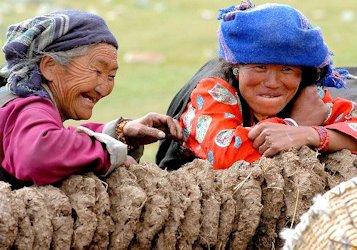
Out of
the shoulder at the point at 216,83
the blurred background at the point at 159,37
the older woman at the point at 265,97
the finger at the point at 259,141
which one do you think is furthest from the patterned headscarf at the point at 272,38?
the blurred background at the point at 159,37

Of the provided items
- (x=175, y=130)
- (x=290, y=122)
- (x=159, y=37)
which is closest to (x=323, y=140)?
(x=290, y=122)

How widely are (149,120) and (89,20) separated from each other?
0.72 metres

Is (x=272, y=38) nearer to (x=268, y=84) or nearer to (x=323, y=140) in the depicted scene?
(x=268, y=84)

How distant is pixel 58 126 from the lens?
4.77m

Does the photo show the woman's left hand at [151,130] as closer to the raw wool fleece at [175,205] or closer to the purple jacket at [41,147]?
the raw wool fleece at [175,205]

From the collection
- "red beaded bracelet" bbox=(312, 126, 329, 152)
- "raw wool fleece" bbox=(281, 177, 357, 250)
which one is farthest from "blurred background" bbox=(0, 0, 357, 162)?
"raw wool fleece" bbox=(281, 177, 357, 250)

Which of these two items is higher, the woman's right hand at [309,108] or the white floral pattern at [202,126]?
the woman's right hand at [309,108]

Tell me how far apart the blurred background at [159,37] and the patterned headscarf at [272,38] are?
638 centimetres

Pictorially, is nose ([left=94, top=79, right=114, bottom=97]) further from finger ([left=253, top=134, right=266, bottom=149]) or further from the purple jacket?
finger ([left=253, top=134, right=266, bottom=149])


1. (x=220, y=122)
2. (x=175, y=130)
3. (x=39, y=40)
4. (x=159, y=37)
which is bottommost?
(x=159, y=37)

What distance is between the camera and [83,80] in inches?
203

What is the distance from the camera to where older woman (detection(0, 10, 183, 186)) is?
4.62m

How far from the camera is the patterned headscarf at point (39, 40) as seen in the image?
505 cm

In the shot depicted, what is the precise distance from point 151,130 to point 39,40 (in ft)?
2.38
